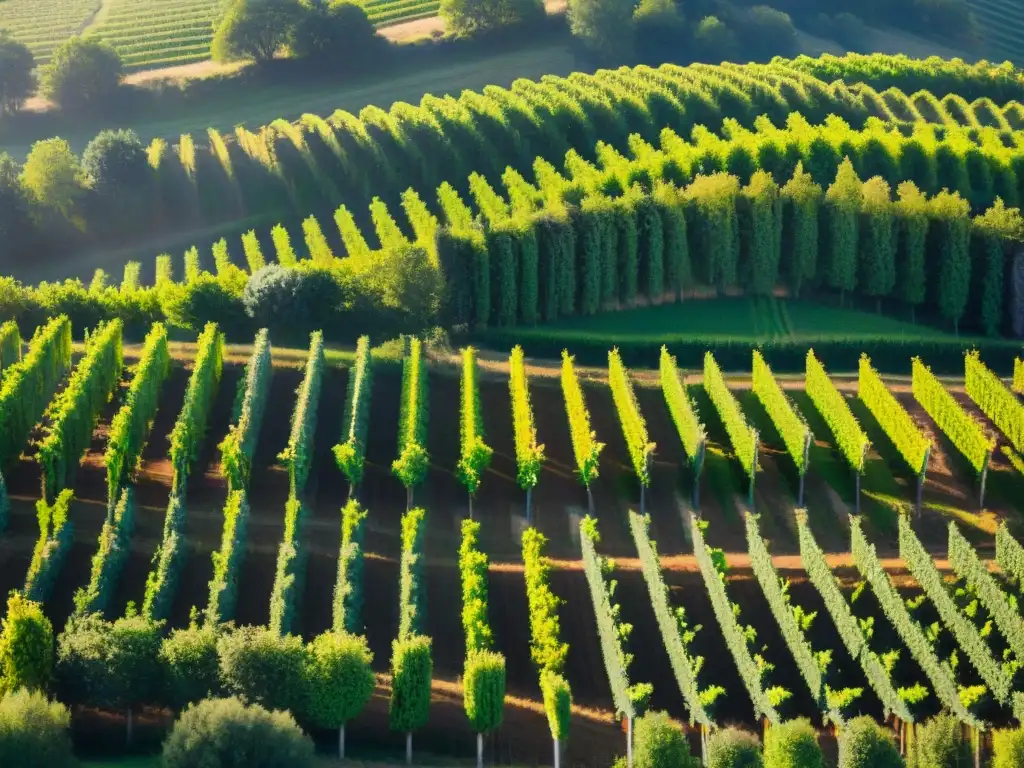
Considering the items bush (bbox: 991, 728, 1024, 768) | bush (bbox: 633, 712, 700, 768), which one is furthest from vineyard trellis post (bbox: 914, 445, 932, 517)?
bush (bbox: 633, 712, 700, 768)

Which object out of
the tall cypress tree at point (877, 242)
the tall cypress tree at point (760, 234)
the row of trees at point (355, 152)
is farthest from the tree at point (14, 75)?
the tall cypress tree at point (877, 242)

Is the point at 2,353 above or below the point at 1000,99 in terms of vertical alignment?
below

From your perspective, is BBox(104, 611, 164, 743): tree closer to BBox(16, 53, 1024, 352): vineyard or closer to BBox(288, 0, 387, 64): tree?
BBox(16, 53, 1024, 352): vineyard

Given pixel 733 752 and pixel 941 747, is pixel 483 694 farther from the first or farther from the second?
pixel 941 747

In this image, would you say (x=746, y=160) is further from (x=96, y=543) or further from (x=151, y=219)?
(x=96, y=543)

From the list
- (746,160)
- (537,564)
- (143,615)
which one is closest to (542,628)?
(537,564)
